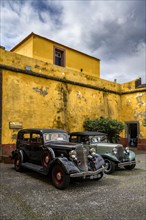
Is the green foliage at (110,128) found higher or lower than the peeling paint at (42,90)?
lower

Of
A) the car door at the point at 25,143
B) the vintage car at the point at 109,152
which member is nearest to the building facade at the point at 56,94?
the car door at the point at 25,143

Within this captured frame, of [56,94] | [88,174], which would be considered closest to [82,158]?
[88,174]

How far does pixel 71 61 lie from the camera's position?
1772cm

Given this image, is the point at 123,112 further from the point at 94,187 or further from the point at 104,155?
the point at 94,187

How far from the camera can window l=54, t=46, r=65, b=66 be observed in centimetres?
1697

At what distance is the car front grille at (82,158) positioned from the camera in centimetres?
616

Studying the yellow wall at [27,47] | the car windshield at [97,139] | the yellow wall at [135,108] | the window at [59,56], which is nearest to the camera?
the car windshield at [97,139]

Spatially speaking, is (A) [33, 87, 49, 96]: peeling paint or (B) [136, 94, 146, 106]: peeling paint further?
(B) [136, 94, 146, 106]: peeling paint

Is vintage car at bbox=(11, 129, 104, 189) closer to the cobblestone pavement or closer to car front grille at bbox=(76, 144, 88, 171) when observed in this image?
car front grille at bbox=(76, 144, 88, 171)

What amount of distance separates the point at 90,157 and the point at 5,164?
4.81 metres

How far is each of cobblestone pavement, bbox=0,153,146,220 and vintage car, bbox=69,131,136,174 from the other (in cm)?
77

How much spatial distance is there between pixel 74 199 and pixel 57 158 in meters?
1.44

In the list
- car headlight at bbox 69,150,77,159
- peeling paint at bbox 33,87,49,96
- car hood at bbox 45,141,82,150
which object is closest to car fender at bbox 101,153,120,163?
car hood at bbox 45,141,82,150

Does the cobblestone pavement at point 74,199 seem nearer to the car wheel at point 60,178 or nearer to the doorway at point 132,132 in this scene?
the car wheel at point 60,178
